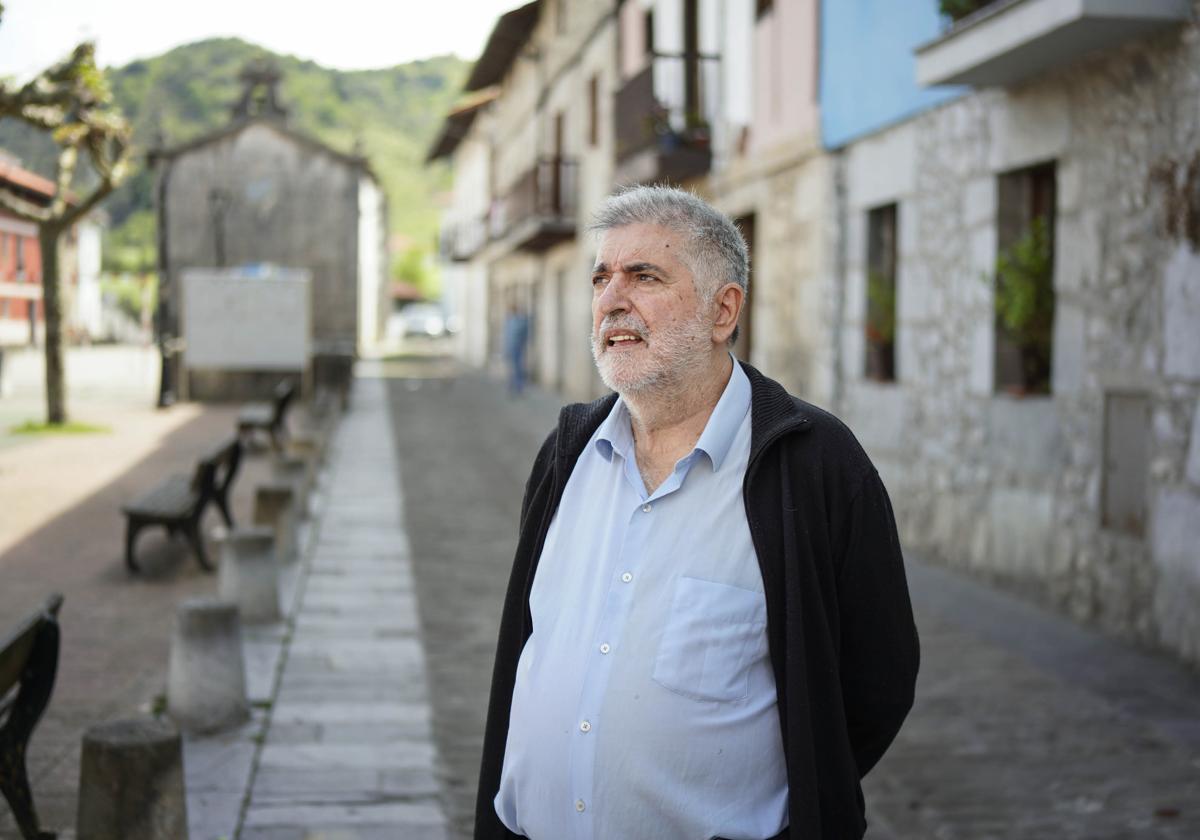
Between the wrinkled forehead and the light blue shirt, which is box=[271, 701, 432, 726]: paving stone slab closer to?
the light blue shirt

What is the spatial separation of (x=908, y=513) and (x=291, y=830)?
6740 millimetres

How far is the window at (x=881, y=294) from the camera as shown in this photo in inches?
436

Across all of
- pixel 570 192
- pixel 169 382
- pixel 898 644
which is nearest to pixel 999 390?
pixel 898 644

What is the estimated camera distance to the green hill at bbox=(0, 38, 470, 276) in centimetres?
904

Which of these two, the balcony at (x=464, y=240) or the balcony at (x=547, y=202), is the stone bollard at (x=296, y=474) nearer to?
the balcony at (x=547, y=202)

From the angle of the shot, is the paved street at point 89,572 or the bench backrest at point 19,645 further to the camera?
the paved street at point 89,572

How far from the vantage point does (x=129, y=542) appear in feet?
28.7

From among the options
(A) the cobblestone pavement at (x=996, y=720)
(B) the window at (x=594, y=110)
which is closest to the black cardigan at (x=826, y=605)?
(A) the cobblestone pavement at (x=996, y=720)

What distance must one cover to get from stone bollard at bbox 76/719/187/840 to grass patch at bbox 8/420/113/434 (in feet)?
47.9

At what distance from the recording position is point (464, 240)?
151 feet

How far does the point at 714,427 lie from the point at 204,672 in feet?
12.2

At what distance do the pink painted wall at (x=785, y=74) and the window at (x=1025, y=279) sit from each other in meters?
3.49

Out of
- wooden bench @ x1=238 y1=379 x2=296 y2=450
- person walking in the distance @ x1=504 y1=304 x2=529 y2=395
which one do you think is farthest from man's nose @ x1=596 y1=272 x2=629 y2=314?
person walking in the distance @ x1=504 y1=304 x2=529 y2=395

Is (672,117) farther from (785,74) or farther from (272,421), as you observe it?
(272,421)
